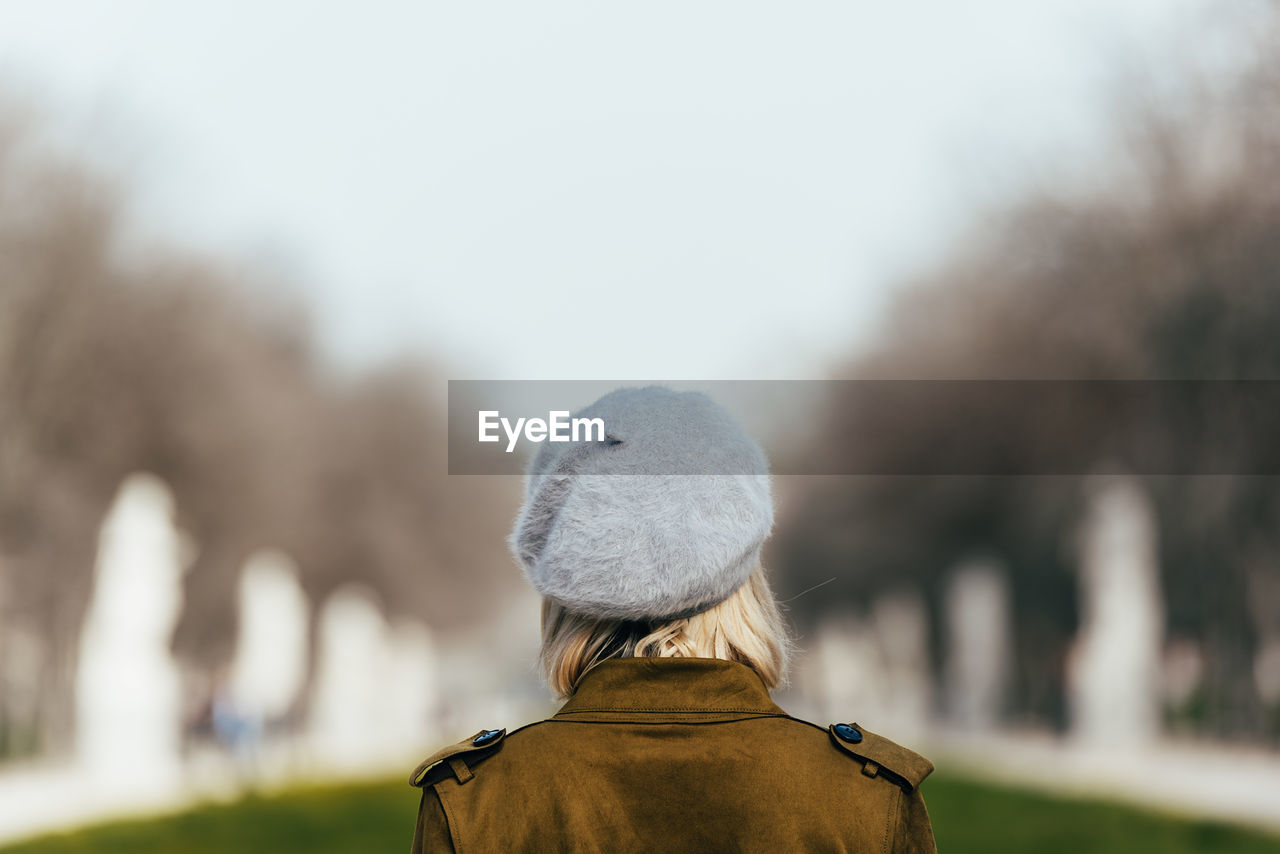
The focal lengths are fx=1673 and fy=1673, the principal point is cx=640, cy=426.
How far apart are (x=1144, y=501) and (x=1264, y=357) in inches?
304

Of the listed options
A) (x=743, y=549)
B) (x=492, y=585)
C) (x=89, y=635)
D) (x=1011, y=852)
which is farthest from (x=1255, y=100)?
(x=492, y=585)

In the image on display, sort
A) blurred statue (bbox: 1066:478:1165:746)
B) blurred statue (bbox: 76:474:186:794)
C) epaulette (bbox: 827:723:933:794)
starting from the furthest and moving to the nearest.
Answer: blurred statue (bbox: 1066:478:1165:746) → blurred statue (bbox: 76:474:186:794) → epaulette (bbox: 827:723:933:794)

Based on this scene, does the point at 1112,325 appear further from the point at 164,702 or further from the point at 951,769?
the point at 164,702

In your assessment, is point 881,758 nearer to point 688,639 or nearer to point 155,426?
point 688,639

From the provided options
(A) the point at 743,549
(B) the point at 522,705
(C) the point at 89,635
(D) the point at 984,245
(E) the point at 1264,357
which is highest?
(D) the point at 984,245

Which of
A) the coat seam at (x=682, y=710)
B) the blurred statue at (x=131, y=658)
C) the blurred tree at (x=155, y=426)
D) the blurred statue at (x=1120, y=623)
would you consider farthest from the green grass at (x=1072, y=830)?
the blurred tree at (x=155, y=426)

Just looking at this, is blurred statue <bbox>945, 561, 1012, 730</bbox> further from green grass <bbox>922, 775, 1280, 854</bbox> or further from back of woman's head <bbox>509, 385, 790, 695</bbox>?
back of woman's head <bbox>509, 385, 790, 695</bbox>

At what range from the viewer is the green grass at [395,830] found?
15.7 meters

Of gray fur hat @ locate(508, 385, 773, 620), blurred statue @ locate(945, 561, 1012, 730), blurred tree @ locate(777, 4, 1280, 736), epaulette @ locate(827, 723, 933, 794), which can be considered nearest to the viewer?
epaulette @ locate(827, 723, 933, 794)

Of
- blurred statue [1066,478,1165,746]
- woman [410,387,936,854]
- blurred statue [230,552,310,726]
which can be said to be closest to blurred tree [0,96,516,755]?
blurred statue [230,552,310,726]

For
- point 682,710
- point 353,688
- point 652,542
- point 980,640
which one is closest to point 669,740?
point 682,710

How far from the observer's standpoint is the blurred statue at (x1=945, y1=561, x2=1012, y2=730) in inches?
1655

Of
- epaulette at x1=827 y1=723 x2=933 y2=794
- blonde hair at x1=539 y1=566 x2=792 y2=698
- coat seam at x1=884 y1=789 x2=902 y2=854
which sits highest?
blonde hair at x1=539 y1=566 x2=792 y2=698

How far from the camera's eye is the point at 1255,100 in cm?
2027
